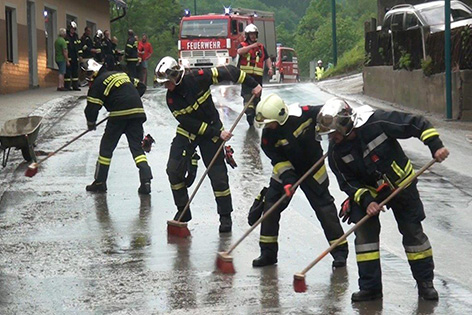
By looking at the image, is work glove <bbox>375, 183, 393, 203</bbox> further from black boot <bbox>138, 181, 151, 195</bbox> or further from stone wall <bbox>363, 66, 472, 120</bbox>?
stone wall <bbox>363, 66, 472, 120</bbox>

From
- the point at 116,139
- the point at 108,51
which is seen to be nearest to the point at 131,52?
the point at 108,51

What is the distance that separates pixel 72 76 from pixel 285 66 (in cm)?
2230

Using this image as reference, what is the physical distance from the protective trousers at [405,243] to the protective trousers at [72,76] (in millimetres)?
20514

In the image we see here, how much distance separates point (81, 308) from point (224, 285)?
1176mm

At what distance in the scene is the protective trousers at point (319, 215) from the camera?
8969 millimetres

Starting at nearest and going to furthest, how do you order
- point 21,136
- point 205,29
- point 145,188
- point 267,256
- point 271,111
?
point 271,111 < point 267,256 < point 145,188 < point 21,136 < point 205,29

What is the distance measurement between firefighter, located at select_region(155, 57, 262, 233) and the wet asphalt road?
0.39 meters

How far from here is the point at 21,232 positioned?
35.7 feet

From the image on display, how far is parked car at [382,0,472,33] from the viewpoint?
2359 cm

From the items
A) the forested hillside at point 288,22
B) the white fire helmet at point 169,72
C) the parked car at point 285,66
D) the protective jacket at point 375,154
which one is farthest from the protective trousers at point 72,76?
the protective jacket at point 375,154

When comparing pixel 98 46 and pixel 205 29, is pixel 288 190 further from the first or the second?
pixel 205 29

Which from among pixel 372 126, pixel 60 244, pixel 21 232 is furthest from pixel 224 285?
pixel 21 232

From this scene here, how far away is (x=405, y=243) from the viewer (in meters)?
7.73

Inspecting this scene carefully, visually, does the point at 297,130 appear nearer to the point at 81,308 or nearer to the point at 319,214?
the point at 319,214
